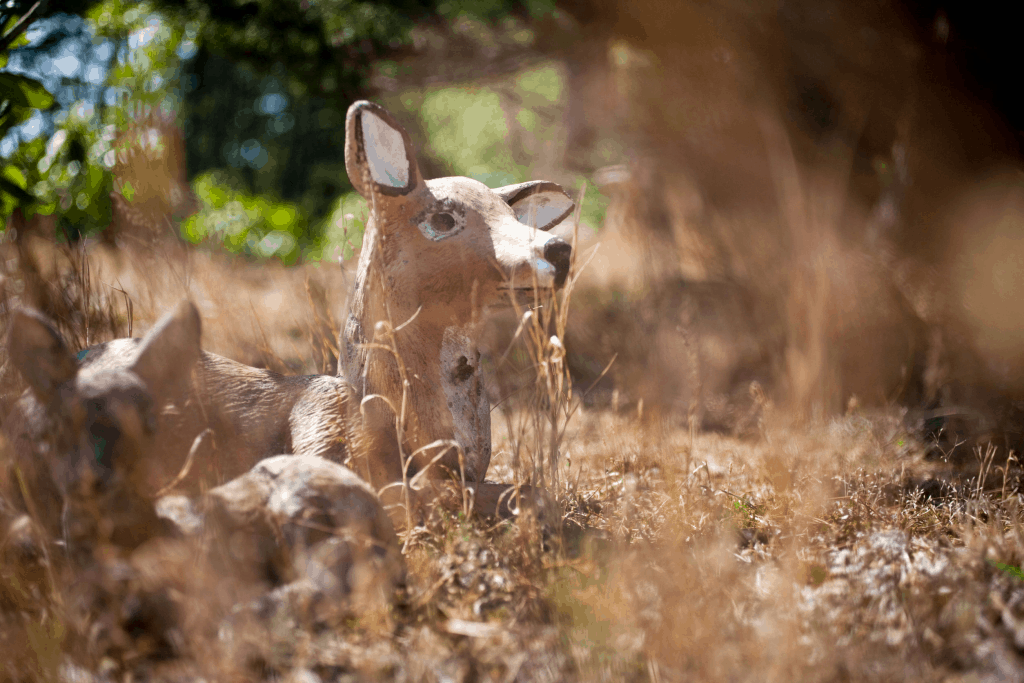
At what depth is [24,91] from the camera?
2049 mm

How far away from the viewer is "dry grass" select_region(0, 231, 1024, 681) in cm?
143

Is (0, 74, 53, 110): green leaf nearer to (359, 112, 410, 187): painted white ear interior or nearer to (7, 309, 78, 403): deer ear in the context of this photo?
(7, 309, 78, 403): deer ear

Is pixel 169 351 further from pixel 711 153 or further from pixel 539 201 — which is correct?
pixel 711 153

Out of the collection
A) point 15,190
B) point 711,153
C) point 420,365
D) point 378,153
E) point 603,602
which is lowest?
point 603,602

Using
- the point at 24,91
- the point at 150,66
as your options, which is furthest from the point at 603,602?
the point at 150,66

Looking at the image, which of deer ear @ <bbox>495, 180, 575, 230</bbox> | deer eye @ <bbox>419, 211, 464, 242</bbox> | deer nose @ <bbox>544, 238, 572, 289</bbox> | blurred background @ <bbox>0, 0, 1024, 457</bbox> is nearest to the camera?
deer nose @ <bbox>544, 238, 572, 289</bbox>

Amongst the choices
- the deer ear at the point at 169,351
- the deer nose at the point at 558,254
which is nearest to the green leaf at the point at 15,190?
the deer ear at the point at 169,351

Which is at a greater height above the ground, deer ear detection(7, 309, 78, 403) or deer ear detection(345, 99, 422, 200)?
deer ear detection(345, 99, 422, 200)

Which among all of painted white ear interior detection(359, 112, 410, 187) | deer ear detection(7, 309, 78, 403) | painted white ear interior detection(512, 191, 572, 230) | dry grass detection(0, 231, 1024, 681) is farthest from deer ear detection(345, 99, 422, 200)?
deer ear detection(7, 309, 78, 403)

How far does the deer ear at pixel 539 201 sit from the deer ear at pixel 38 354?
145 cm

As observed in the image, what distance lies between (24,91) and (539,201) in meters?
1.77

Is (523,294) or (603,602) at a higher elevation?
(523,294)

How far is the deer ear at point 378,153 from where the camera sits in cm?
199

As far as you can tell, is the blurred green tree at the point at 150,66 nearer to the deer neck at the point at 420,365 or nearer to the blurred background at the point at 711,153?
the blurred background at the point at 711,153
